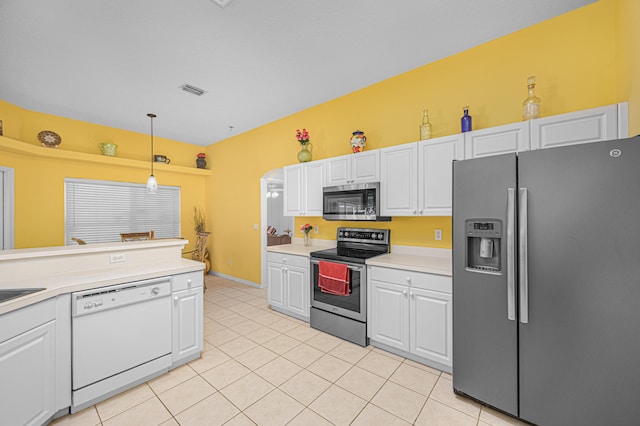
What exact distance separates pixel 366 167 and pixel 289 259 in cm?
156

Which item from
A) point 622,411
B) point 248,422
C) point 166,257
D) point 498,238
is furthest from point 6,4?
point 622,411

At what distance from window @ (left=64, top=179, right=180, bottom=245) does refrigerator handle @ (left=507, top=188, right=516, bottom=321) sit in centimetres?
602

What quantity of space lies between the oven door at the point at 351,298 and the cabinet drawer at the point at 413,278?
16 centimetres

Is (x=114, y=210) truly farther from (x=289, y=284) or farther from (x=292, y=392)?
(x=292, y=392)

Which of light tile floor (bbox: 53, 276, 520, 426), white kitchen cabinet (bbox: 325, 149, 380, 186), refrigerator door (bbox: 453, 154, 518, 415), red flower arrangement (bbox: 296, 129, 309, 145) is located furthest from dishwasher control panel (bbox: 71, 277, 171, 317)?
red flower arrangement (bbox: 296, 129, 309, 145)

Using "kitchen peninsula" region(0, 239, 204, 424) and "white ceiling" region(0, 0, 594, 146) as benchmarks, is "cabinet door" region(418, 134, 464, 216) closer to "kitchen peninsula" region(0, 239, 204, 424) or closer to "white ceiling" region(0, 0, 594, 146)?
"white ceiling" region(0, 0, 594, 146)

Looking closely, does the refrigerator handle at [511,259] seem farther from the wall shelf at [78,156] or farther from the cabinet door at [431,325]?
the wall shelf at [78,156]

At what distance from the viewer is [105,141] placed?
480 cm

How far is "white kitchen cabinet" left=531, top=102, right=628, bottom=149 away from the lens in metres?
1.76

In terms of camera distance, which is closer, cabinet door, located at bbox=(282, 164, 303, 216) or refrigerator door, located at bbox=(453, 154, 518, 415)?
refrigerator door, located at bbox=(453, 154, 518, 415)

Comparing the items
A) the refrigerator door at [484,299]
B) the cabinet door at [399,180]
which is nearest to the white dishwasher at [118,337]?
the cabinet door at [399,180]

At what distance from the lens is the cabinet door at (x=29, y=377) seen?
1.45 meters

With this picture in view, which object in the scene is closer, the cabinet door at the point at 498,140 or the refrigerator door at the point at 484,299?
the refrigerator door at the point at 484,299

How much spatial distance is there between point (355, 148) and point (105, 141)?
4.67 m
